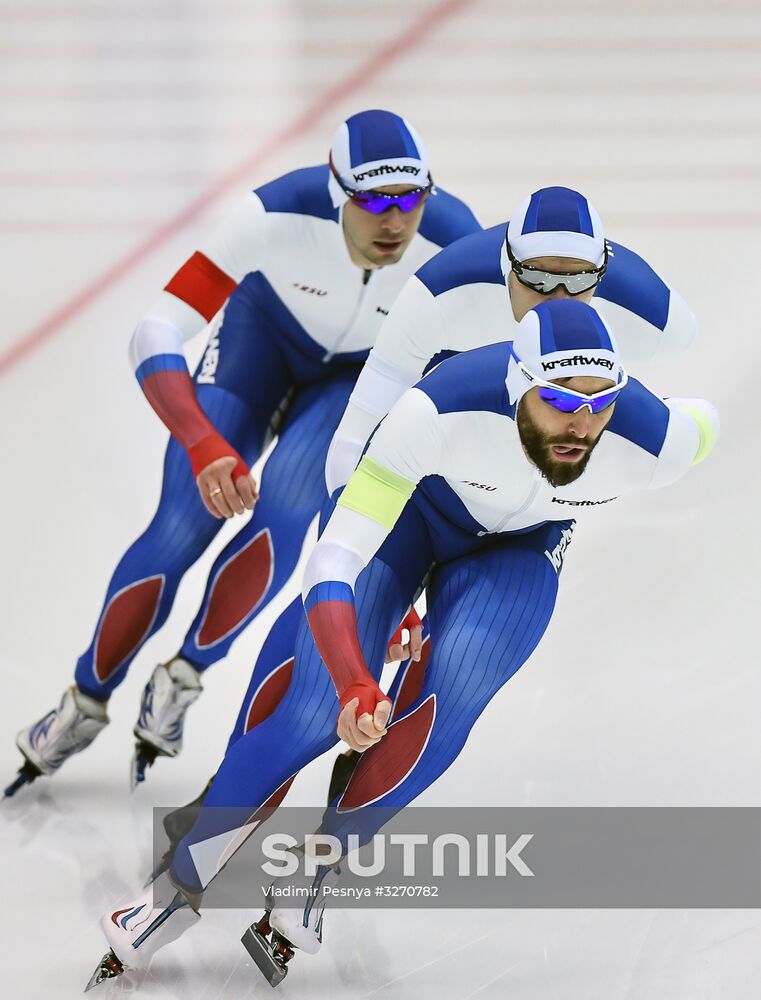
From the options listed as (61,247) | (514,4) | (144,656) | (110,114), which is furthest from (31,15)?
(144,656)

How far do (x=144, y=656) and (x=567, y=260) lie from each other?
231 centimetres

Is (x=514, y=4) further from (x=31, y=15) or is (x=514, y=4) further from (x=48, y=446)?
(x=48, y=446)

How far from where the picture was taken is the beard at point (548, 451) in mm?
2850

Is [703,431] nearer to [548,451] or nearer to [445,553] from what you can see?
[548,451]

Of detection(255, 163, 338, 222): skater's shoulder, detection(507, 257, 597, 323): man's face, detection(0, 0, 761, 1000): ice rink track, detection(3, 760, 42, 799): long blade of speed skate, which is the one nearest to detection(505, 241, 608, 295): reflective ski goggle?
detection(507, 257, 597, 323): man's face

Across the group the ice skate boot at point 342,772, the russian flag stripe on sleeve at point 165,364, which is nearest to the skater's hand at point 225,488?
the russian flag stripe on sleeve at point 165,364

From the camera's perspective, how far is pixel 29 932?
3432mm

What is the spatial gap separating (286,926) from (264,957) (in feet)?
0.26

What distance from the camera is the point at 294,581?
5.13 m

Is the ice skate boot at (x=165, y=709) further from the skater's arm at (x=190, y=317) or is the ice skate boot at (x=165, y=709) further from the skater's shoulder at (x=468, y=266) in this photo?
the skater's shoulder at (x=468, y=266)

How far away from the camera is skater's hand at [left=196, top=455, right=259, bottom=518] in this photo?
3.45 metres

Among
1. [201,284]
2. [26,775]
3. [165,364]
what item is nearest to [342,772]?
[26,775]

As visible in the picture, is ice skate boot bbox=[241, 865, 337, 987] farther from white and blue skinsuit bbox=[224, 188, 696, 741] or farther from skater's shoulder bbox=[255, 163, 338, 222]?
skater's shoulder bbox=[255, 163, 338, 222]

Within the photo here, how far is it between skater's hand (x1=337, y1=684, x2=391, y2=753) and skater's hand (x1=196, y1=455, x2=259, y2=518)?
0.76 m
